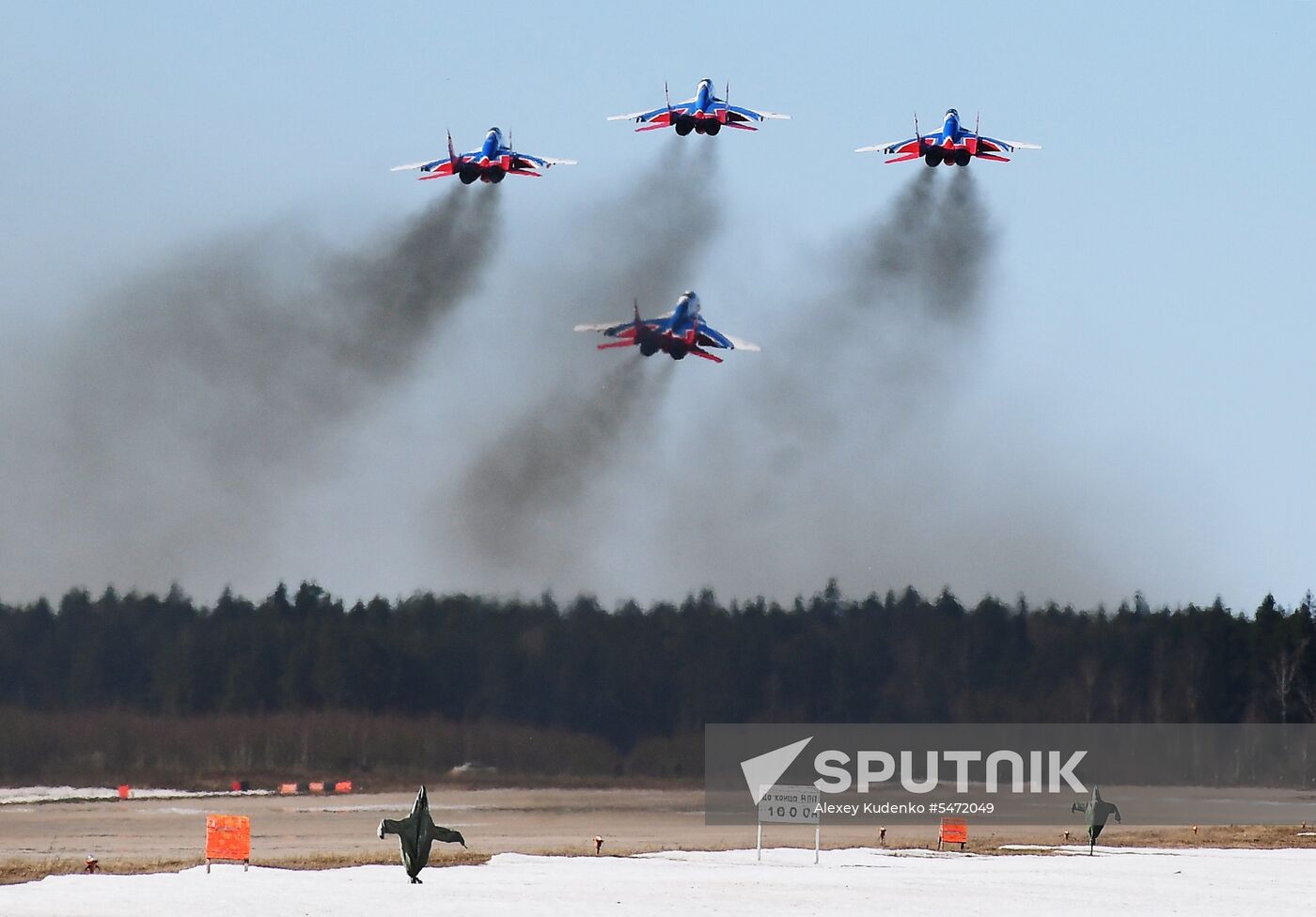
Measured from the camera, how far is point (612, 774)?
87812 mm

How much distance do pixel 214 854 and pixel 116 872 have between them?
418cm

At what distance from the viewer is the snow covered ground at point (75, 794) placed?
7825 cm

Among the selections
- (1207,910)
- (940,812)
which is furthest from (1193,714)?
(1207,910)

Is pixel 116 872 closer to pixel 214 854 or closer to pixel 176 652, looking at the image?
pixel 214 854

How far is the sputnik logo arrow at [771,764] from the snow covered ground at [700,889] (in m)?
35.6

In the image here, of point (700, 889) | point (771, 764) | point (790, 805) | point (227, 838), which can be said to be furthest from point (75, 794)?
point (700, 889)

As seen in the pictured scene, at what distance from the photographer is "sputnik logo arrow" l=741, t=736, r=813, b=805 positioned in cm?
8606

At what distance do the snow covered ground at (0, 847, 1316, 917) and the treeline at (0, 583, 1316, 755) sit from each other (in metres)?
44.8

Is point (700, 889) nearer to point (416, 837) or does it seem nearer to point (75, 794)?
point (416, 837)

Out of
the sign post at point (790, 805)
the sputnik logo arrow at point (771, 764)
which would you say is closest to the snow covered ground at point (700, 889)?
the sign post at point (790, 805)

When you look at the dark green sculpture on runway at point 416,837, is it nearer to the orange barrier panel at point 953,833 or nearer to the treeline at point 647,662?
the orange barrier panel at point 953,833

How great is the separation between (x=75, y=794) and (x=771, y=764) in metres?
32.3

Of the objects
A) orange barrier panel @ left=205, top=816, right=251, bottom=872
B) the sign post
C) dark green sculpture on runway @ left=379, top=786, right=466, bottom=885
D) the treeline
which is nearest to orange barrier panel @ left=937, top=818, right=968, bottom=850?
the sign post

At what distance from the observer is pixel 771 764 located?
89250mm
